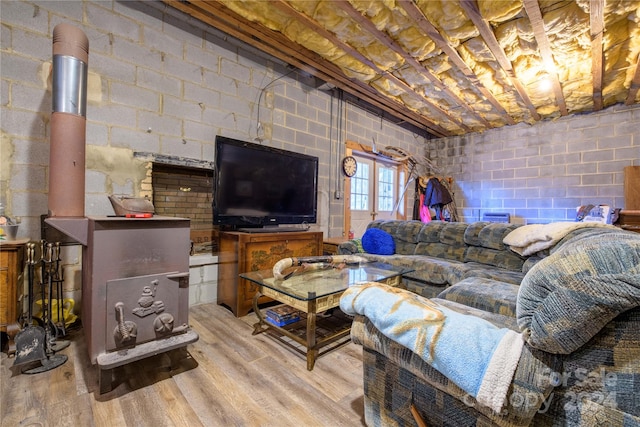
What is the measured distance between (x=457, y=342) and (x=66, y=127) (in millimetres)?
2096

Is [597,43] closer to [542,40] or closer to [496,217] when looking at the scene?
[542,40]

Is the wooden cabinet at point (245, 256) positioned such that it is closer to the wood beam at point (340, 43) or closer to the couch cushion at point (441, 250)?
the couch cushion at point (441, 250)

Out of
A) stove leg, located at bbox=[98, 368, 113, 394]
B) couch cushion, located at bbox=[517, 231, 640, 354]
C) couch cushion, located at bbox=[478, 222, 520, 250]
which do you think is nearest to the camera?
couch cushion, located at bbox=[517, 231, 640, 354]

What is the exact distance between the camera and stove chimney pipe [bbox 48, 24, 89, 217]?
61.0 inches

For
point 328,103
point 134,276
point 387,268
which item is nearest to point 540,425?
point 387,268

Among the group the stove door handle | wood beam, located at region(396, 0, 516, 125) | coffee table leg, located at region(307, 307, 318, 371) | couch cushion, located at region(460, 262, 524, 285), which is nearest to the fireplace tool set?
the stove door handle

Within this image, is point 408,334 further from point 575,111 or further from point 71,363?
point 575,111

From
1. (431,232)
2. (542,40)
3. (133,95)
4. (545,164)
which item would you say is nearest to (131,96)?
(133,95)

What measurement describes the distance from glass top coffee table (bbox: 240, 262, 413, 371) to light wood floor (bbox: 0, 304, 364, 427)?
0.12 metres

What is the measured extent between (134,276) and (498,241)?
9.28 ft

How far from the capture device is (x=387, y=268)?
2412 mm

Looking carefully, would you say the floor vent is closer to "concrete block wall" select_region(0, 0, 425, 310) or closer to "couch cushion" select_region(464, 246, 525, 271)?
"couch cushion" select_region(464, 246, 525, 271)

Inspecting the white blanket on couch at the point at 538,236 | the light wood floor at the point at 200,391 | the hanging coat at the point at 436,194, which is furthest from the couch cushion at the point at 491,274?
the hanging coat at the point at 436,194

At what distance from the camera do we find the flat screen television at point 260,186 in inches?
103
